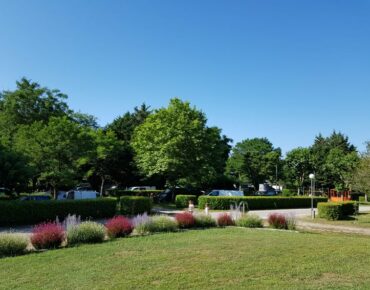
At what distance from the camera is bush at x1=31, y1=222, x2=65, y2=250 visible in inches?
475

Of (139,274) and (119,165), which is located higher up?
(119,165)

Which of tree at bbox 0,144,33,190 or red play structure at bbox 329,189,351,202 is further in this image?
red play structure at bbox 329,189,351,202

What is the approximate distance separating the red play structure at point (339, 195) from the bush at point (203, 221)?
121 ft

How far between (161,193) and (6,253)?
3006 cm

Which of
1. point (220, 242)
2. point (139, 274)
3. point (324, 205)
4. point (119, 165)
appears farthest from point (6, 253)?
point (119, 165)

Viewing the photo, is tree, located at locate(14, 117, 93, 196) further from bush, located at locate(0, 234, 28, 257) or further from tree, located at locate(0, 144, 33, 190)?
bush, located at locate(0, 234, 28, 257)

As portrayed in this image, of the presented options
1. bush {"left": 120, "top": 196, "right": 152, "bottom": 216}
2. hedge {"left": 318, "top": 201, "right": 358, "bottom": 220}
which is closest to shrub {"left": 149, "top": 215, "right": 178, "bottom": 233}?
bush {"left": 120, "top": 196, "right": 152, "bottom": 216}

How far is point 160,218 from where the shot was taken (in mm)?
16391

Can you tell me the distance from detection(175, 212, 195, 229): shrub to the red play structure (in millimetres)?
38082

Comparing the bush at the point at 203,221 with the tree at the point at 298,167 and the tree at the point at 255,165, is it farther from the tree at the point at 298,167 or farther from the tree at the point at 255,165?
the tree at the point at 255,165

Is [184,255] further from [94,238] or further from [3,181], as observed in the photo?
[3,181]

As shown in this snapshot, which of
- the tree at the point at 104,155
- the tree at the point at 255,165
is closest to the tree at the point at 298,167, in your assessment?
the tree at the point at 255,165

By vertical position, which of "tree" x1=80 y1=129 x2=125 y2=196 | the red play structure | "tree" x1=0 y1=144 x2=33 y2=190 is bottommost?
the red play structure

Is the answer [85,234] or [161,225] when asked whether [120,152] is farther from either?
[85,234]
